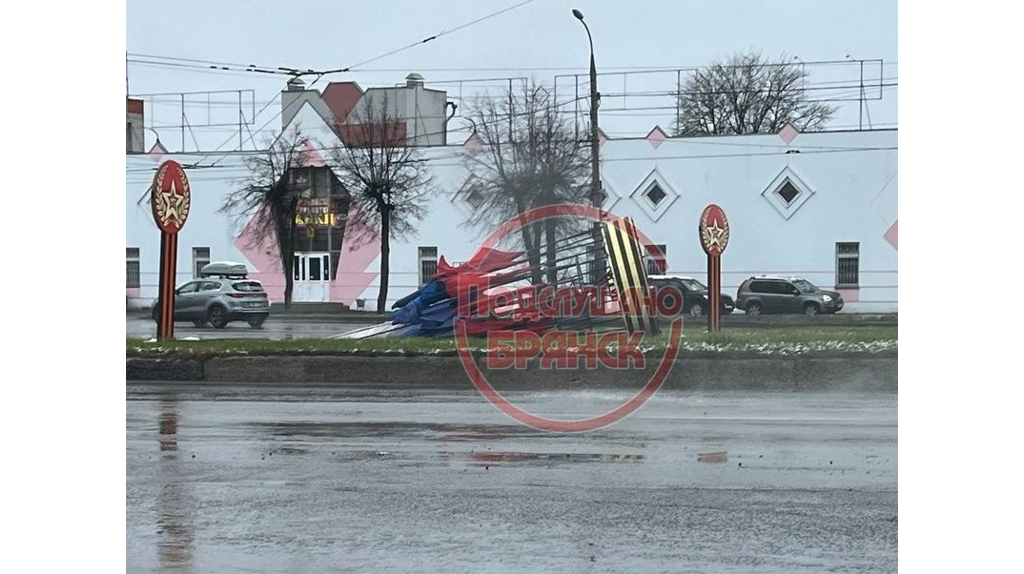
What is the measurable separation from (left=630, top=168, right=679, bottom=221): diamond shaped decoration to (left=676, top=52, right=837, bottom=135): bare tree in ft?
4.50

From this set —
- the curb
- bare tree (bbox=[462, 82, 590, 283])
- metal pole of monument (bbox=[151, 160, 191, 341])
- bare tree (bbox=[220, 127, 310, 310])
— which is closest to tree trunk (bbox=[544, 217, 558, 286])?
bare tree (bbox=[462, 82, 590, 283])

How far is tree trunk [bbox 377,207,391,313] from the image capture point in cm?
2397

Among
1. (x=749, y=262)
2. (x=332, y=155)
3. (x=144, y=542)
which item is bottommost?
(x=144, y=542)

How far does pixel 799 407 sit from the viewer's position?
11562mm

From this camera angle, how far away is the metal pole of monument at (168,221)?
17.1 m

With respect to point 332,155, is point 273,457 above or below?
below

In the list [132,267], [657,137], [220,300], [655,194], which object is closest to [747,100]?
[657,137]

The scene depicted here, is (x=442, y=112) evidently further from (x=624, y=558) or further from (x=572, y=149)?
(x=624, y=558)

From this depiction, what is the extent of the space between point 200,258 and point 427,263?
5.08 m

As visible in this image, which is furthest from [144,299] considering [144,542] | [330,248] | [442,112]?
[144,542]

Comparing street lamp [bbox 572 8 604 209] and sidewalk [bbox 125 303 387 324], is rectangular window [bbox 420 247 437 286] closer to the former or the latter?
sidewalk [bbox 125 303 387 324]

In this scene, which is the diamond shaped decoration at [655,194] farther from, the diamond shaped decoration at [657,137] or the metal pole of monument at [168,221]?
the metal pole of monument at [168,221]

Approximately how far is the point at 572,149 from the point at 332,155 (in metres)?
5.27

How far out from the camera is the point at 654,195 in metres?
25.5
